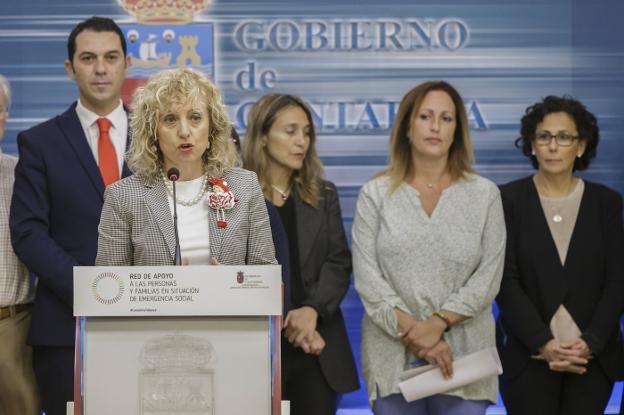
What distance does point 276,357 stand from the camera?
86.0 inches

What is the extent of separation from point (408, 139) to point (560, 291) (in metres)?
0.89

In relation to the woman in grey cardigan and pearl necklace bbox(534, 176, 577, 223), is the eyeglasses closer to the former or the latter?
pearl necklace bbox(534, 176, 577, 223)

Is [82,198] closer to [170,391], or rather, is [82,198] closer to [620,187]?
[170,391]

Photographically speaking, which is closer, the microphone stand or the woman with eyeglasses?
the microphone stand

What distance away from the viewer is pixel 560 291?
3.85m

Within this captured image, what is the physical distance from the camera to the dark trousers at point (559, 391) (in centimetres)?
381

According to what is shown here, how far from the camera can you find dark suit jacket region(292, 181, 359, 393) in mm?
3727

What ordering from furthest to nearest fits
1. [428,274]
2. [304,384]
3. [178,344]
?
[304,384] → [428,274] → [178,344]

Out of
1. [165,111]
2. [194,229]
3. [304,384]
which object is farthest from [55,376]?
[165,111]

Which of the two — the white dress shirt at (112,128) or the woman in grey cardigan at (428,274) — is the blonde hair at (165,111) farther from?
the woman in grey cardigan at (428,274)

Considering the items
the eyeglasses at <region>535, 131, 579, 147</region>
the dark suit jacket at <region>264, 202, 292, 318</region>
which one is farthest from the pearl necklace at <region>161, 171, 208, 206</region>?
the eyeglasses at <region>535, 131, 579, 147</region>

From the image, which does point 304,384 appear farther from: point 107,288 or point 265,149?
point 107,288

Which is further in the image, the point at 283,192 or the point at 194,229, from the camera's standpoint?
the point at 283,192

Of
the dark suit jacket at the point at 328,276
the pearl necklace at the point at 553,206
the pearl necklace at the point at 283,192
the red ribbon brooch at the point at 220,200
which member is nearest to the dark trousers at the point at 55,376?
the dark suit jacket at the point at 328,276
